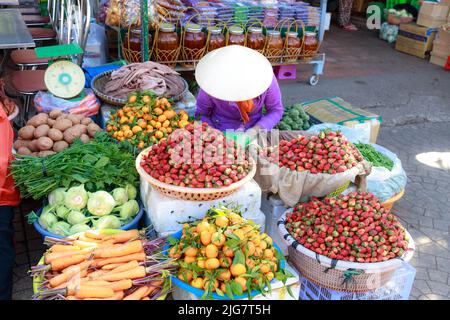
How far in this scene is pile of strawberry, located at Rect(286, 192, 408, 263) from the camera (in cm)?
229

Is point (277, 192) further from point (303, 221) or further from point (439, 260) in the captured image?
point (439, 260)

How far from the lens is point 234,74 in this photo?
2.48 m

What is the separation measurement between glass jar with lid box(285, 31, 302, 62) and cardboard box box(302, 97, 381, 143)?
5.16 ft

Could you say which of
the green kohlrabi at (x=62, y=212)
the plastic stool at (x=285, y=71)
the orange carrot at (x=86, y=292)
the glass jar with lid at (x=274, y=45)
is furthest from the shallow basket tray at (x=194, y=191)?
the plastic stool at (x=285, y=71)

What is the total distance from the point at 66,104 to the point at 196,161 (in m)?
1.59

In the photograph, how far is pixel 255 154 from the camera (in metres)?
2.90

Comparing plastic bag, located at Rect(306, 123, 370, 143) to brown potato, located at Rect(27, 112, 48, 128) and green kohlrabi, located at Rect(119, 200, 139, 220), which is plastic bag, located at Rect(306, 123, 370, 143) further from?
brown potato, located at Rect(27, 112, 48, 128)

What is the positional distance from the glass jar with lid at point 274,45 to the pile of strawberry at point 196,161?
350 centimetres

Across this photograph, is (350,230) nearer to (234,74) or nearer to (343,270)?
Result: (343,270)

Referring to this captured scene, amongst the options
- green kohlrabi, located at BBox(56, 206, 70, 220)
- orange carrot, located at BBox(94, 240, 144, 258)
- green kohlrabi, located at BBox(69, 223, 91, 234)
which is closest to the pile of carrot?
Result: orange carrot, located at BBox(94, 240, 144, 258)

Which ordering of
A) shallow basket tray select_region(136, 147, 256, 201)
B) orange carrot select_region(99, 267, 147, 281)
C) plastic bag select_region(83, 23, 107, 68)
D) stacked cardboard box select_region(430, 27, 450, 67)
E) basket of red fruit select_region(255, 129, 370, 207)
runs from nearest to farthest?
orange carrot select_region(99, 267, 147, 281) < shallow basket tray select_region(136, 147, 256, 201) < basket of red fruit select_region(255, 129, 370, 207) < plastic bag select_region(83, 23, 107, 68) < stacked cardboard box select_region(430, 27, 450, 67)

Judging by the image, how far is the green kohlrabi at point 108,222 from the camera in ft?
8.34

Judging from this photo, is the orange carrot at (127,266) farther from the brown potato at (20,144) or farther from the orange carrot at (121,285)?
the brown potato at (20,144)

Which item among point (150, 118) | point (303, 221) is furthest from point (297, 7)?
point (303, 221)
